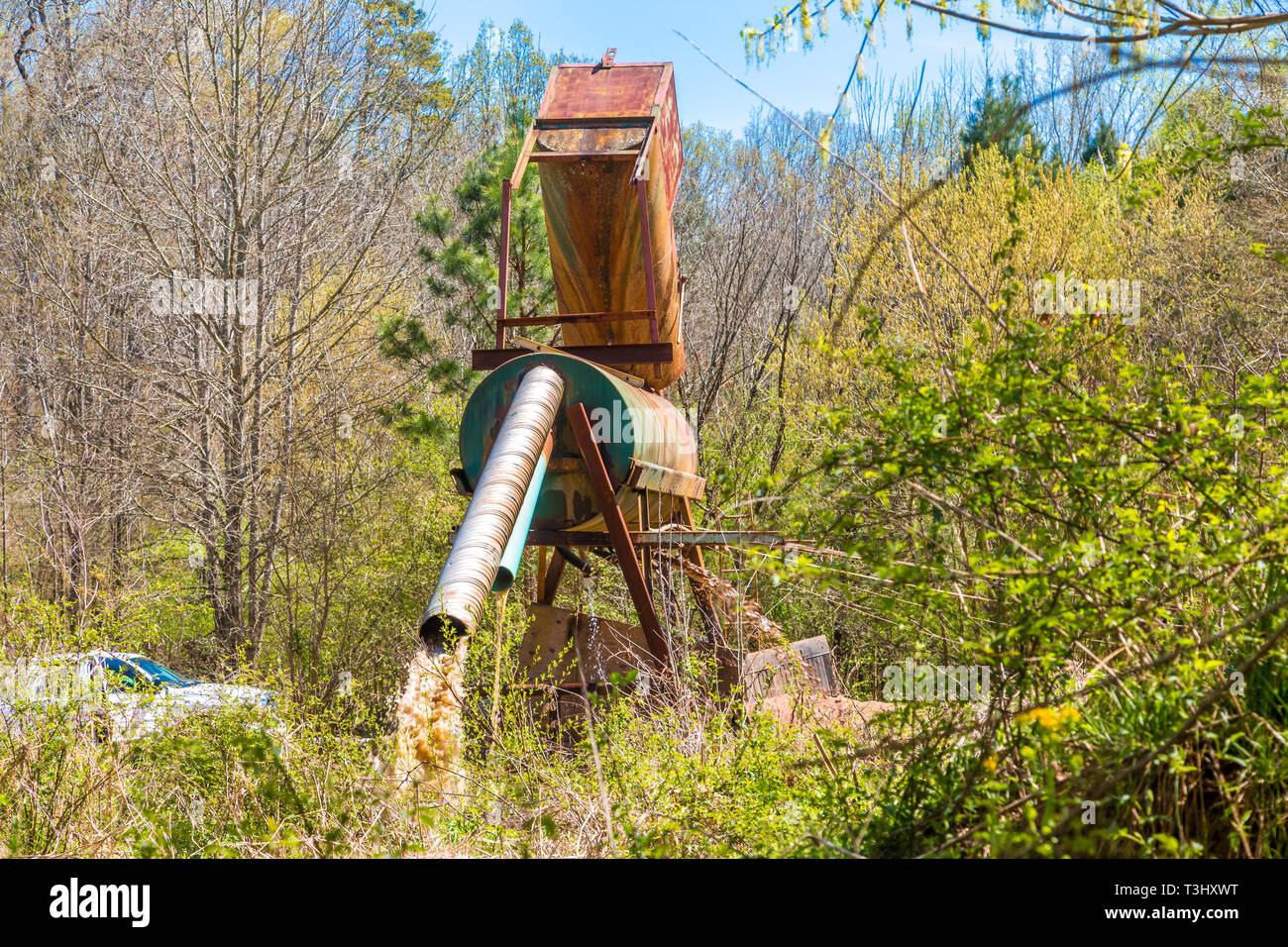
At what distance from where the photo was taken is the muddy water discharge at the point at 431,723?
4.12 metres

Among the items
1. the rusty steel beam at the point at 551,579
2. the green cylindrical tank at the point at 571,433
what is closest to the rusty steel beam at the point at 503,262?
the green cylindrical tank at the point at 571,433

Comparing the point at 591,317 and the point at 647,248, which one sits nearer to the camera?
the point at 647,248

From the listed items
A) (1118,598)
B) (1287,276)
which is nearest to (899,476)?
(1118,598)

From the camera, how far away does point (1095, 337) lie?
3635mm

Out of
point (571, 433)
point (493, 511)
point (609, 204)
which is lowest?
point (493, 511)

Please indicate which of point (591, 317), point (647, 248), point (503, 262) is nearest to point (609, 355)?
point (591, 317)

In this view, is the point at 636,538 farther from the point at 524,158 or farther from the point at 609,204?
the point at 524,158

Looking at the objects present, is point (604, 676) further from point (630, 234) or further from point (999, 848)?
point (999, 848)

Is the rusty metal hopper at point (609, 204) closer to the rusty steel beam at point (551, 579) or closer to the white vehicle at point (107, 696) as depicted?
the rusty steel beam at point (551, 579)

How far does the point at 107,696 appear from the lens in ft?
18.1

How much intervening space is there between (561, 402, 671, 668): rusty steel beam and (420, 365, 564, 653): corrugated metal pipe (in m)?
0.18

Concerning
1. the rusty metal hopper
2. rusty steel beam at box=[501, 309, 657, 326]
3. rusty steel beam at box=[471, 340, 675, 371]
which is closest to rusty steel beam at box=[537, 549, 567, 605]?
the rusty metal hopper

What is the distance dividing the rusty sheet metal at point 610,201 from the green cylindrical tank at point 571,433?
0.79 meters

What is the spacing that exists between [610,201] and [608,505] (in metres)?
A: 2.15
